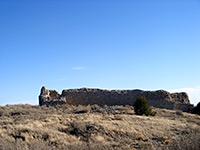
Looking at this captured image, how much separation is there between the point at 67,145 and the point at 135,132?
426 centimetres

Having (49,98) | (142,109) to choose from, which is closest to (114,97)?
(142,109)

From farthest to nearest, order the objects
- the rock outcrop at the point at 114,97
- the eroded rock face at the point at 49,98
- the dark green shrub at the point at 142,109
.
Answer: the rock outcrop at the point at 114,97, the eroded rock face at the point at 49,98, the dark green shrub at the point at 142,109

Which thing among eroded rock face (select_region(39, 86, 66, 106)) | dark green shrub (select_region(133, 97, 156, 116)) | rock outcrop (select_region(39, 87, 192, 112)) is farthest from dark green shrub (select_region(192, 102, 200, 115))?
eroded rock face (select_region(39, 86, 66, 106))

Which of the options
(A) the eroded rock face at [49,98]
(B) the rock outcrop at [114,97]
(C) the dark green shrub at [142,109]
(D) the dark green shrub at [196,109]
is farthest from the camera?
(B) the rock outcrop at [114,97]

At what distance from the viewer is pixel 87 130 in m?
10.6

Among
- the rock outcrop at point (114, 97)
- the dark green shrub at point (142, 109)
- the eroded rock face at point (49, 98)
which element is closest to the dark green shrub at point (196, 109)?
the rock outcrop at point (114, 97)

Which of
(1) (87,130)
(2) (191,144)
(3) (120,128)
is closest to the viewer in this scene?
(2) (191,144)

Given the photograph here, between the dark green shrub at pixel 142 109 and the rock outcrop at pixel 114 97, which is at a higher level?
the rock outcrop at pixel 114 97

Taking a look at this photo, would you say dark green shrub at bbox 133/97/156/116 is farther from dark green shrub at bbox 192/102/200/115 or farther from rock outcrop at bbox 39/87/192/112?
dark green shrub at bbox 192/102/200/115

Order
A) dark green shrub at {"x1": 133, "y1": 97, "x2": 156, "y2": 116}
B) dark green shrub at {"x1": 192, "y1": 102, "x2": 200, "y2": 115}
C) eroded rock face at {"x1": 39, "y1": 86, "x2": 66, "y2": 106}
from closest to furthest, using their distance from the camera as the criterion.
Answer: dark green shrub at {"x1": 133, "y1": 97, "x2": 156, "y2": 116} → eroded rock face at {"x1": 39, "y1": 86, "x2": 66, "y2": 106} → dark green shrub at {"x1": 192, "y1": 102, "x2": 200, "y2": 115}

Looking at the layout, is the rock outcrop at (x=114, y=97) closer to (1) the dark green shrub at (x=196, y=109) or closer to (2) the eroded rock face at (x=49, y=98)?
(2) the eroded rock face at (x=49, y=98)

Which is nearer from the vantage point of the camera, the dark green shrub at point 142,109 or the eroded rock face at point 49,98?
the dark green shrub at point 142,109

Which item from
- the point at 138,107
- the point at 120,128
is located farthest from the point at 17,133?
the point at 138,107

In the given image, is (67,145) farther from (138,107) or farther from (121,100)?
(121,100)
